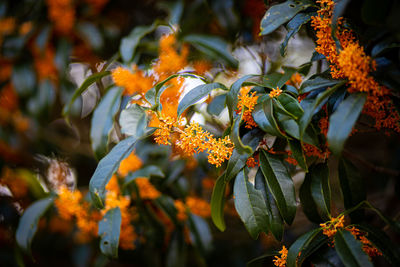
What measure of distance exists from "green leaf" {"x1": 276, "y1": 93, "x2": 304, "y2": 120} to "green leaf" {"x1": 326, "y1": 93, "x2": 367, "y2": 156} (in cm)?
7

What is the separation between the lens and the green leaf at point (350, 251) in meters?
0.51

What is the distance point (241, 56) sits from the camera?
47.5 inches

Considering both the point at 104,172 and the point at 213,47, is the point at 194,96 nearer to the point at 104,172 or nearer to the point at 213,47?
the point at 104,172

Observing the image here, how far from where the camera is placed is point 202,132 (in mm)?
605

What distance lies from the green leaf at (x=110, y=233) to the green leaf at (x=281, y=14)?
0.61 meters

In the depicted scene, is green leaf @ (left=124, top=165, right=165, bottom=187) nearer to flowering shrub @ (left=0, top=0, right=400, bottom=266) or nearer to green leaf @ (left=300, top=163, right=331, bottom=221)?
flowering shrub @ (left=0, top=0, right=400, bottom=266)

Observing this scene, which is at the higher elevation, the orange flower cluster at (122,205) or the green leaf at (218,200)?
the green leaf at (218,200)

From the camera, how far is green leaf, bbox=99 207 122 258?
30.3 inches

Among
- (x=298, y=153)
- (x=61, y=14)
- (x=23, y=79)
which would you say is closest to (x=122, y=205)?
(x=298, y=153)

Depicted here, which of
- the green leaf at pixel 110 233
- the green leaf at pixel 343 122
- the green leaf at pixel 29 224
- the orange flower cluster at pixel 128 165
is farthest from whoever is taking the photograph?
the orange flower cluster at pixel 128 165

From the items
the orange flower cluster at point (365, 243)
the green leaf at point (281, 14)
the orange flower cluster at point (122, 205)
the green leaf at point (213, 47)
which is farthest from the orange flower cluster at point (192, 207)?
the green leaf at point (281, 14)

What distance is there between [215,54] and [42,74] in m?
0.92

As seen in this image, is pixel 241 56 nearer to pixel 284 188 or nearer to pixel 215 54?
pixel 215 54

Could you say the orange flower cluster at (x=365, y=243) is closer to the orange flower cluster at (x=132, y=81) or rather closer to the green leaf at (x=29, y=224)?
the orange flower cluster at (x=132, y=81)
